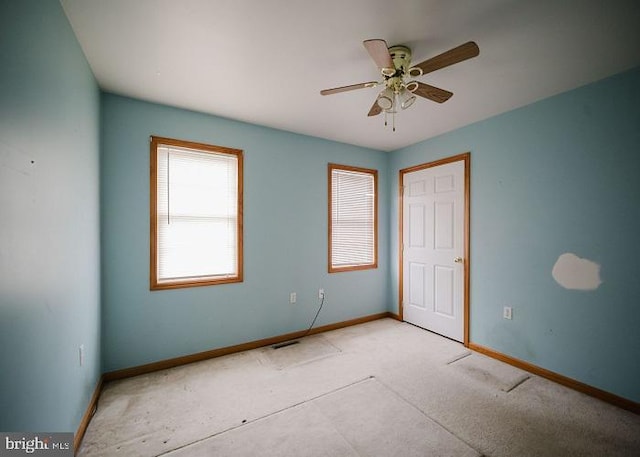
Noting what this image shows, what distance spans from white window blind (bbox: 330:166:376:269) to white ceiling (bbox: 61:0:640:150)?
51.3 inches

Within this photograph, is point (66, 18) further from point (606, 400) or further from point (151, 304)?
point (606, 400)

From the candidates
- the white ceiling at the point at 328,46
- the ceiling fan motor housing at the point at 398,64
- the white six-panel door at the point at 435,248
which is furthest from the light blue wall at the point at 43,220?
the white six-panel door at the point at 435,248

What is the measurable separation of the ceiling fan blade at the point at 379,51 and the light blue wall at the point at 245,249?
6.11ft

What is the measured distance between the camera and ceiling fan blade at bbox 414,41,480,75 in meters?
1.42

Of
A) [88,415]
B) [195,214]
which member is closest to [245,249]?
[195,214]

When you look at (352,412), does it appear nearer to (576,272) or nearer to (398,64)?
(576,272)

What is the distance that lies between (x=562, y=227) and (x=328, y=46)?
2.54 m

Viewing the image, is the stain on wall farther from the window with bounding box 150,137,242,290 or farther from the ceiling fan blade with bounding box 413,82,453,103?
the window with bounding box 150,137,242,290

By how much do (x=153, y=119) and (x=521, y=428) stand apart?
3.93m

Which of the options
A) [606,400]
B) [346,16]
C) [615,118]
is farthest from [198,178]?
[606,400]

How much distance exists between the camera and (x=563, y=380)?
2.34 m

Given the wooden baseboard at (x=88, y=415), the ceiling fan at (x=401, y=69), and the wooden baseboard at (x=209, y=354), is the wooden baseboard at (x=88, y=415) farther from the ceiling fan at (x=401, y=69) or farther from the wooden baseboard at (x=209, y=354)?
the ceiling fan at (x=401, y=69)

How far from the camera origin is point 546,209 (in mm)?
2496

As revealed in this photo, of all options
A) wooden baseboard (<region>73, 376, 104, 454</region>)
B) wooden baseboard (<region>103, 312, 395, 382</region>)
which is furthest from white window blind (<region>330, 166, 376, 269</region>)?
wooden baseboard (<region>73, 376, 104, 454</region>)
